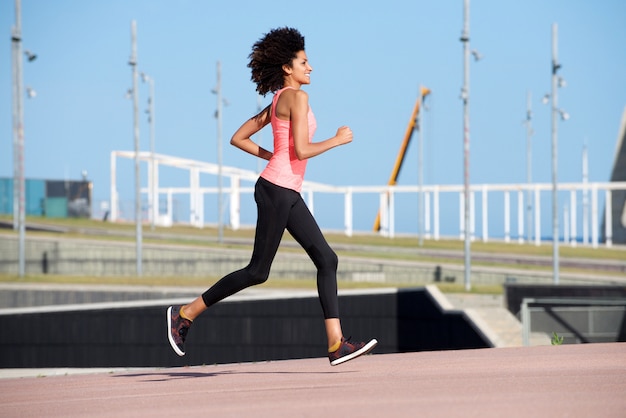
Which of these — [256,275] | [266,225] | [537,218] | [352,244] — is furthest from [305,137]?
[537,218]

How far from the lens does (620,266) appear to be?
41.0m

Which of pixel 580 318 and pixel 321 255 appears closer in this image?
pixel 321 255

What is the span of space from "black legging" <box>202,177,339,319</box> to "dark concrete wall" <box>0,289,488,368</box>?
11955 mm

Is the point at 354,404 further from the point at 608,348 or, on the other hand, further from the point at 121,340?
the point at 121,340

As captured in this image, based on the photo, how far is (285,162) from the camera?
23.0 feet

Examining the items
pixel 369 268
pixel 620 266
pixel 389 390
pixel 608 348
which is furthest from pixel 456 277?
pixel 389 390

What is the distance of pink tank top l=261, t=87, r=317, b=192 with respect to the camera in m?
6.99

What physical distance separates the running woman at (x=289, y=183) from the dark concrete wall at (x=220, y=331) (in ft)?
39.2

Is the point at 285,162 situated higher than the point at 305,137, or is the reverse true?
the point at 305,137

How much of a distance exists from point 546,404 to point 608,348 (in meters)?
3.44

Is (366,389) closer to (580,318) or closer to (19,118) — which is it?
(580,318)

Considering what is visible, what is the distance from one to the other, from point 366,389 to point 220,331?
13887mm

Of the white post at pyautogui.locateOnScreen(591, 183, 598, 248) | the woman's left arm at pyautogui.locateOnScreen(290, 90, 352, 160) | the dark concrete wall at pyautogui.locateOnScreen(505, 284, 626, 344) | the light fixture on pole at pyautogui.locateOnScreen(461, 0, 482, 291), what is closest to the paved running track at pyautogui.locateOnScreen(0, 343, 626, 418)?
the woman's left arm at pyautogui.locateOnScreen(290, 90, 352, 160)

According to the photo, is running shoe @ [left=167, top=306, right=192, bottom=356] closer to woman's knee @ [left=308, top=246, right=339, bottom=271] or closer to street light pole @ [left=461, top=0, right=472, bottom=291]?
woman's knee @ [left=308, top=246, right=339, bottom=271]
